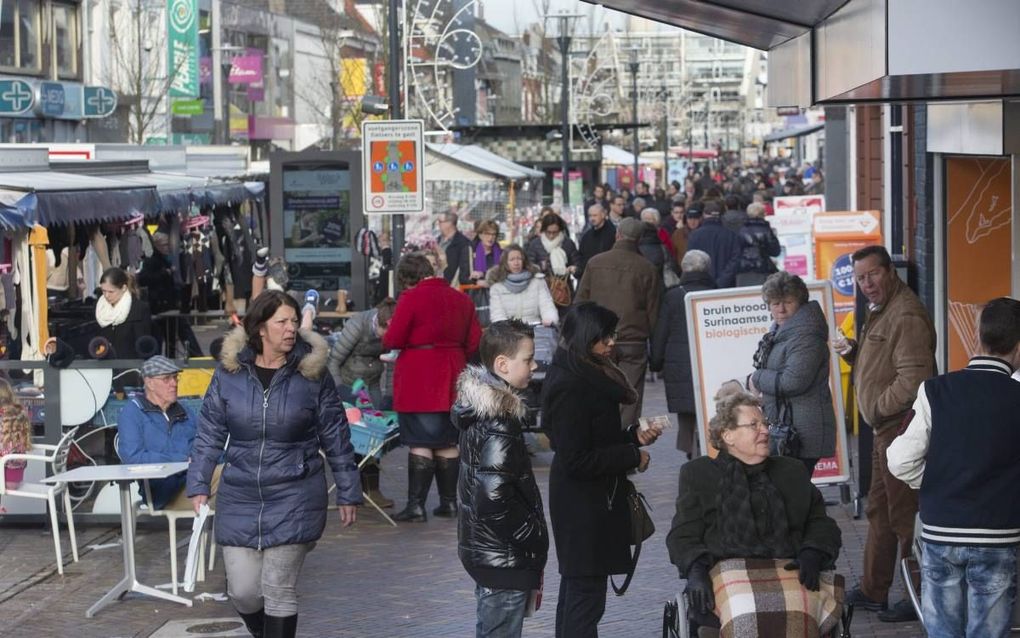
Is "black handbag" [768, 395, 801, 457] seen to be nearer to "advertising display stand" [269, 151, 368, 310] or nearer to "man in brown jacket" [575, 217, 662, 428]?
"man in brown jacket" [575, 217, 662, 428]

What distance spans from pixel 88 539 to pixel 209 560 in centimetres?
130

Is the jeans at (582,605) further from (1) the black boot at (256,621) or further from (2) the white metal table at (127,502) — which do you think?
(2) the white metal table at (127,502)

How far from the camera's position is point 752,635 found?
602cm

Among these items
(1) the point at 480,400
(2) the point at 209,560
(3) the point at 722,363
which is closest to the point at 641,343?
(3) the point at 722,363

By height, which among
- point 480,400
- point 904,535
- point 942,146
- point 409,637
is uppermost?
point 942,146

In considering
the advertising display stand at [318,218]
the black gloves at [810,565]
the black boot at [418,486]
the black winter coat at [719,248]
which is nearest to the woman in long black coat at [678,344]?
the black boot at [418,486]

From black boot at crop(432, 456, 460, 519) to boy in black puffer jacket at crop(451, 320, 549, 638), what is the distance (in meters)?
5.13

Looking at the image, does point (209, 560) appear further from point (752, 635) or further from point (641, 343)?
point (752, 635)

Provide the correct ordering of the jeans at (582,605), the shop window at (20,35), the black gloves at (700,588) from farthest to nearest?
the shop window at (20,35) → the jeans at (582,605) → the black gloves at (700,588)

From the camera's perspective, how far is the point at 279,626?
6.95m

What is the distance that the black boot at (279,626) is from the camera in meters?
6.95

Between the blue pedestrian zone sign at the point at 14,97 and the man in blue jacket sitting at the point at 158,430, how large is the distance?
1082 inches

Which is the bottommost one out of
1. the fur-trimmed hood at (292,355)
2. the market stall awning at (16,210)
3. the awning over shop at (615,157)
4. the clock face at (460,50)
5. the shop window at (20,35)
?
the fur-trimmed hood at (292,355)

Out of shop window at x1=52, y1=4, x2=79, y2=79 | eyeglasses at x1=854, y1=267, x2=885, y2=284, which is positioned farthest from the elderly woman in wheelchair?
shop window at x1=52, y1=4, x2=79, y2=79
